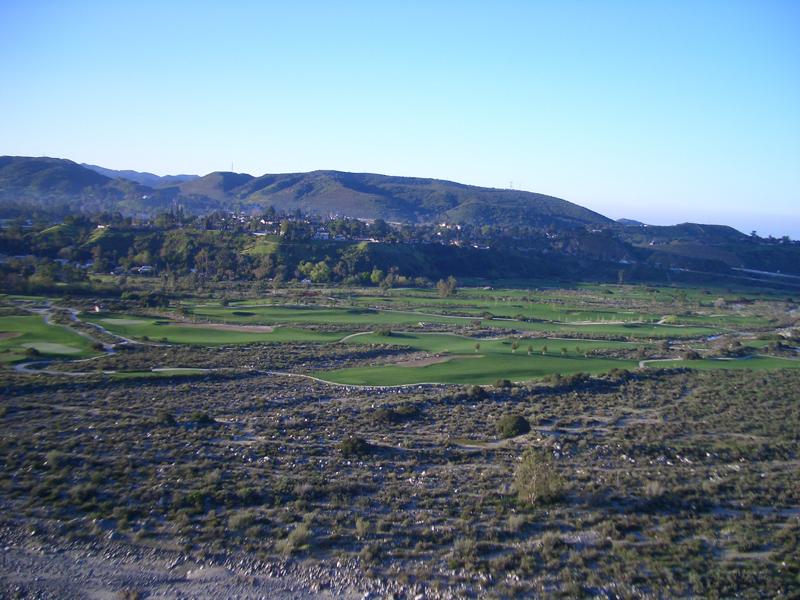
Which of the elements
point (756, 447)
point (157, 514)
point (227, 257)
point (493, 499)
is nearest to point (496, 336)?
point (756, 447)

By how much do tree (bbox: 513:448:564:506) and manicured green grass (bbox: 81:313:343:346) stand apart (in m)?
28.3

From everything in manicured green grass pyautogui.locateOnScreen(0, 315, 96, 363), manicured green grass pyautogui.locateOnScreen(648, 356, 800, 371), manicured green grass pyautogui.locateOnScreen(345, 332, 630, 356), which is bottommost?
manicured green grass pyautogui.locateOnScreen(0, 315, 96, 363)

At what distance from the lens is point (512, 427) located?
879 inches

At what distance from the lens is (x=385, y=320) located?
54250 millimetres

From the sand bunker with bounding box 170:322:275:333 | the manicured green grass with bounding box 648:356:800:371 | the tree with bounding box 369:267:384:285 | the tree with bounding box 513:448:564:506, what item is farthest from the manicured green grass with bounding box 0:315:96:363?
the tree with bounding box 369:267:384:285

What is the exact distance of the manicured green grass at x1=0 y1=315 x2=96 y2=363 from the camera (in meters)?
34.7

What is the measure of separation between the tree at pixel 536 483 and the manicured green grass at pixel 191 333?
28253 millimetres

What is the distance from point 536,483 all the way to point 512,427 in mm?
6492

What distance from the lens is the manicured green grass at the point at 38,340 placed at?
34688 mm

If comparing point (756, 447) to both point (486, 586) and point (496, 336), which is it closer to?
point (486, 586)

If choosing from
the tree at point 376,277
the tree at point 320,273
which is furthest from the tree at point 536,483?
the tree at point 376,277

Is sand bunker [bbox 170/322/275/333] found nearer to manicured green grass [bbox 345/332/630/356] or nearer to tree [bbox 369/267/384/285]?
manicured green grass [bbox 345/332/630/356]

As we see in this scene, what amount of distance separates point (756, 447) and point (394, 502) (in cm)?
1276

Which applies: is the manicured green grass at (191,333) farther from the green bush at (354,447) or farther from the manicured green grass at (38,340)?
the green bush at (354,447)
